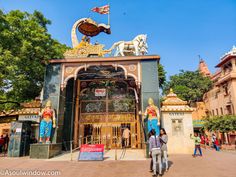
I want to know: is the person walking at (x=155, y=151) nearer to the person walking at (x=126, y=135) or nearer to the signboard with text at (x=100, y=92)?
the person walking at (x=126, y=135)

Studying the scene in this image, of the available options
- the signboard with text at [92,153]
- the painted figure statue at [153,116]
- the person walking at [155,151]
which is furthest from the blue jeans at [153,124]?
the person walking at [155,151]

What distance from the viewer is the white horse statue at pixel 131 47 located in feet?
44.8

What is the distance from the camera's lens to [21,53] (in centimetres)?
1140

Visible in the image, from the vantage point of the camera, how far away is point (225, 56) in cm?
2845

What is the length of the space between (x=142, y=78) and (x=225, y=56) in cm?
2396

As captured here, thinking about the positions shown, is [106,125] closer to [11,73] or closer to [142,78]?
[142,78]

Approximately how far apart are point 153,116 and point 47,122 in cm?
640

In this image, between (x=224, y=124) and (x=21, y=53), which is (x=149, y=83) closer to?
(x=21, y=53)

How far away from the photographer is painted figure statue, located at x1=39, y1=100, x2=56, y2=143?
10266 millimetres

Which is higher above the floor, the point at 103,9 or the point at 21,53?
the point at 103,9

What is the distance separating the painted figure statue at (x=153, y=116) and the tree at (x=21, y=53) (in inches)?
307

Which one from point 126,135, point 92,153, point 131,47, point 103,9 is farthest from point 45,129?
point 103,9

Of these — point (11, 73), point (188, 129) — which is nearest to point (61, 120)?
point (11, 73)

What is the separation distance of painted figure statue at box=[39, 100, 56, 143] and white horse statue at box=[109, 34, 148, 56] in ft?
21.3
